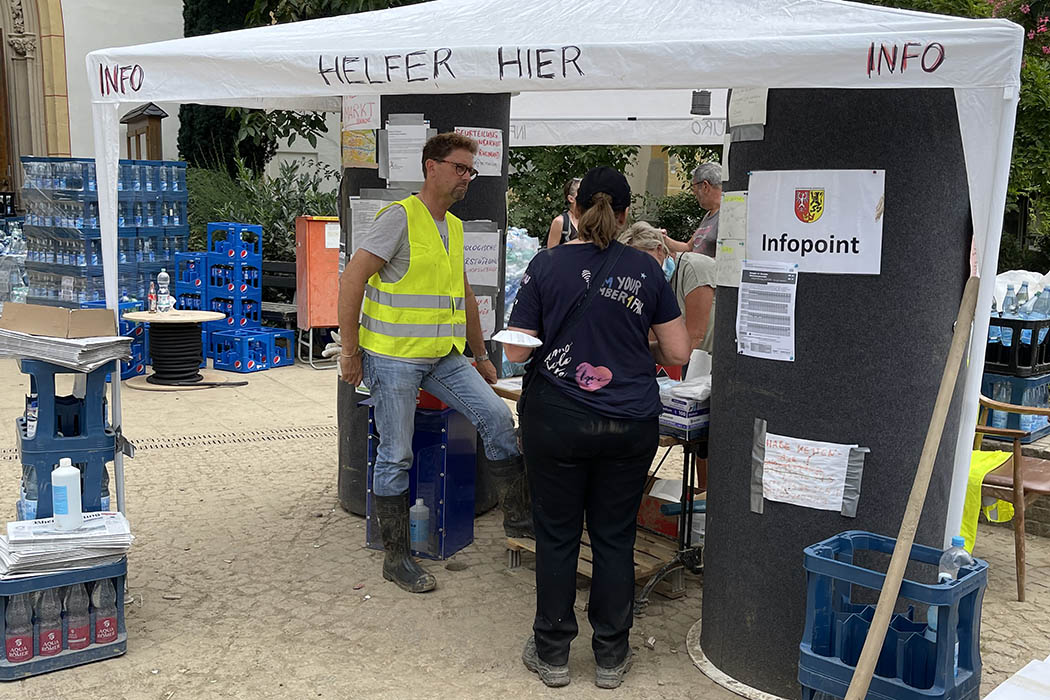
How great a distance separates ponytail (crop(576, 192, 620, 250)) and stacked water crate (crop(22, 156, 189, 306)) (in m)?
7.47

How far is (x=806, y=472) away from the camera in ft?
11.3

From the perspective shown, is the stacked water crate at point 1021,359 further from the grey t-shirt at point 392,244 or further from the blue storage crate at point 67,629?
the blue storage crate at point 67,629

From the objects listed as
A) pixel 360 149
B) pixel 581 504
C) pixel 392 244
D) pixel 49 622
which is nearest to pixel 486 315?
pixel 360 149

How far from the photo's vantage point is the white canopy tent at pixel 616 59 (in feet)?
9.41

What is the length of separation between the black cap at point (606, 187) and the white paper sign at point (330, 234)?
6.66 meters

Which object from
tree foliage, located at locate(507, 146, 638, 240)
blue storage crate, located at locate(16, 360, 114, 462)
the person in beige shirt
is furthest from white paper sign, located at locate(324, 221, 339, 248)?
blue storage crate, located at locate(16, 360, 114, 462)

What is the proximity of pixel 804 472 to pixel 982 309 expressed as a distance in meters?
0.79

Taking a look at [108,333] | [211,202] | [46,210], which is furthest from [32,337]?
[211,202]

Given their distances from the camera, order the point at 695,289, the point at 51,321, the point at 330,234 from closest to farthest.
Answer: the point at 51,321, the point at 695,289, the point at 330,234

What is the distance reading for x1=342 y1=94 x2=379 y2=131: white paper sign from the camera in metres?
5.20

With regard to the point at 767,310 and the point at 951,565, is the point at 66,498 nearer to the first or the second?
the point at 767,310

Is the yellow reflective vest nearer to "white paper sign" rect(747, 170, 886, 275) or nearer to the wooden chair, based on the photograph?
"white paper sign" rect(747, 170, 886, 275)

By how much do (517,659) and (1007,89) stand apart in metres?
2.58

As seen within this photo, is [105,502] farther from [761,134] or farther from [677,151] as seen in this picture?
[677,151]
